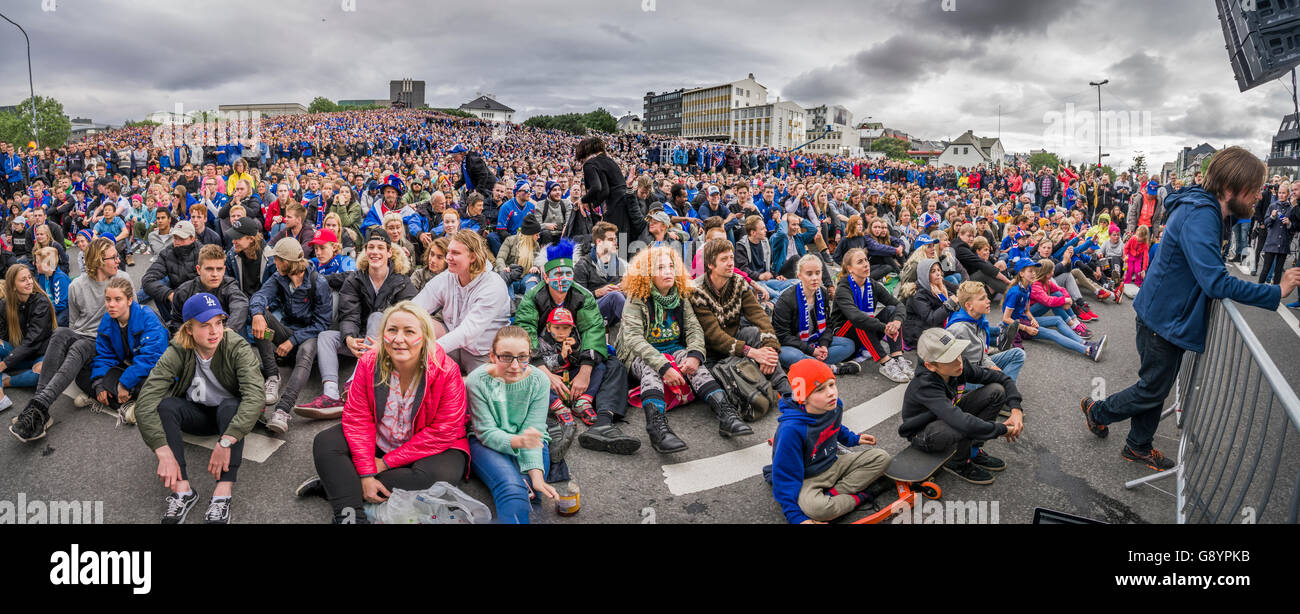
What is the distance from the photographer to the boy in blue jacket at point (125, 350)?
475cm

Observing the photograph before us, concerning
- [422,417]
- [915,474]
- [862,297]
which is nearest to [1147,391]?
[915,474]

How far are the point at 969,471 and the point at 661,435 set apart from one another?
2.10 metres

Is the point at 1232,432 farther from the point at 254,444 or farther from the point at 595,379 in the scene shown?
the point at 254,444

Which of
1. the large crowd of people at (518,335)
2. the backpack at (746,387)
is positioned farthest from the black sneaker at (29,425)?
the backpack at (746,387)

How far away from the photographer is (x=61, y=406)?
510 centimetres

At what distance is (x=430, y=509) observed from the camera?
318cm

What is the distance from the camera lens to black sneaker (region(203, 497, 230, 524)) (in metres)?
3.57

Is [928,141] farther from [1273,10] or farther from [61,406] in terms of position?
[61,406]

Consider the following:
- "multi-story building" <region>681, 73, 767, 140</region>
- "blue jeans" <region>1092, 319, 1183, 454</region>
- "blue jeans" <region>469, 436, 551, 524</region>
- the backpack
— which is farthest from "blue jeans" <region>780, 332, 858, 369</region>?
"multi-story building" <region>681, 73, 767, 140</region>

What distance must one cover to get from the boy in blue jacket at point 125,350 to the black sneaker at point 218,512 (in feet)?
5.83

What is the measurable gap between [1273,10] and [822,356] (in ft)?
71.8

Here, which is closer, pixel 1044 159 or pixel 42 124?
pixel 42 124

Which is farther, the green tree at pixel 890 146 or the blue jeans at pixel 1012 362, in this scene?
the green tree at pixel 890 146

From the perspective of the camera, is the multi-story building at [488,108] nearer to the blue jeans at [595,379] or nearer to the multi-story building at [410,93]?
the multi-story building at [410,93]
